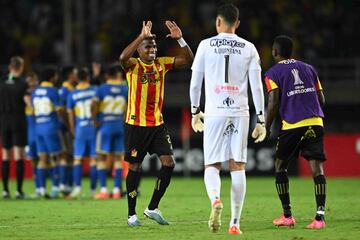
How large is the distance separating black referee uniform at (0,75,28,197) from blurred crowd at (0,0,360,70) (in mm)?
10403

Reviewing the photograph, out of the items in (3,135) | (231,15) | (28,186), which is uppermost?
(231,15)

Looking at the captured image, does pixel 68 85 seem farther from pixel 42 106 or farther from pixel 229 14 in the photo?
pixel 229 14

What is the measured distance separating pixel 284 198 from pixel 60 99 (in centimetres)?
762

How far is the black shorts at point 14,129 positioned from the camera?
17516 millimetres

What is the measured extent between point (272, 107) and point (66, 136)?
8393 millimetres

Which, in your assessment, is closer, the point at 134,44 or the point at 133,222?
the point at 134,44

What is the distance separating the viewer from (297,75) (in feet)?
35.5

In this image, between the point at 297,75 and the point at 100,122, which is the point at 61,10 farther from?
the point at 297,75

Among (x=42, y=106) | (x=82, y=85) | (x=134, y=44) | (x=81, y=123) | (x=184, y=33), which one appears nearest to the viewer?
(x=134, y=44)

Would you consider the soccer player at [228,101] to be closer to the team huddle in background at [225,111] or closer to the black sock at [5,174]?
the team huddle in background at [225,111]

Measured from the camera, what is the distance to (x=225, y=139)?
970 cm

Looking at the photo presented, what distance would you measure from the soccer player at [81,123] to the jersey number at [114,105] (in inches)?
12.5

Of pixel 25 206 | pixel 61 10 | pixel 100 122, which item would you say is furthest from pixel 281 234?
pixel 61 10

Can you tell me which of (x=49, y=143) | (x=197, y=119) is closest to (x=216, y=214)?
(x=197, y=119)
